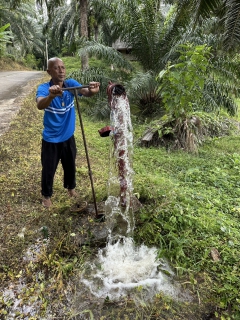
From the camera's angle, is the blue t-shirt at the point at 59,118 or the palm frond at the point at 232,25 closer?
the blue t-shirt at the point at 59,118

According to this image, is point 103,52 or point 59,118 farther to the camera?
point 103,52

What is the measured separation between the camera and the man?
2.51m

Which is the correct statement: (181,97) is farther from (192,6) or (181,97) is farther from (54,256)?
(54,256)

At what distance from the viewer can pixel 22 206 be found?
10.3ft

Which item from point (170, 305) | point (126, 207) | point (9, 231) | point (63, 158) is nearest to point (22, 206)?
point (9, 231)

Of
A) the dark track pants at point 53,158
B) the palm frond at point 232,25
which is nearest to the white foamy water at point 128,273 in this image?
the dark track pants at point 53,158

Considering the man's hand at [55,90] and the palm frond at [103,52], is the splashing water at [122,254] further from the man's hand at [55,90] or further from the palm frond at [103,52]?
the palm frond at [103,52]

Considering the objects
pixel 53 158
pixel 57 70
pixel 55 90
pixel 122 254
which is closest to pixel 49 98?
pixel 55 90

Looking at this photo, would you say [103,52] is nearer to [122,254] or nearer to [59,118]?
[59,118]

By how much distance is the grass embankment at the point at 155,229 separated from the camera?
2.17 metres

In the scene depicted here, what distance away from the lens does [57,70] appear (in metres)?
2.52

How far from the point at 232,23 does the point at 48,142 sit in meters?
2.93

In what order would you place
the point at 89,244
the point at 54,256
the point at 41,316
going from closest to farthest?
the point at 41,316
the point at 54,256
the point at 89,244

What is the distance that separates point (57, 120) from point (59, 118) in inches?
1.1
